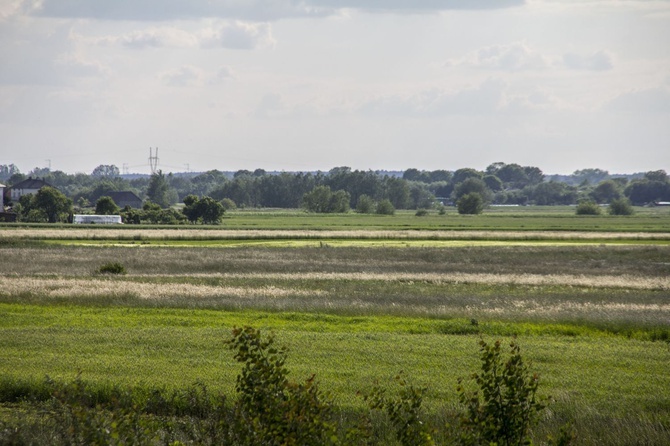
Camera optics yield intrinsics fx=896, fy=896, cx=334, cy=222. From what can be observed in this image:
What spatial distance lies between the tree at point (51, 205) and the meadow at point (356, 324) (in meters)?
77.8

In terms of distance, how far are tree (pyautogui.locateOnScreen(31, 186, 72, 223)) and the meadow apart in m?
77.8

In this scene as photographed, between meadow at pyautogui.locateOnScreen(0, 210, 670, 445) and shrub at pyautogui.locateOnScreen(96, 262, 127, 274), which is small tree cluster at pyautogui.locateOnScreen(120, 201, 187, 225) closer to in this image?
meadow at pyautogui.locateOnScreen(0, 210, 670, 445)

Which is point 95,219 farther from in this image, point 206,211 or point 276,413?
point 276,413

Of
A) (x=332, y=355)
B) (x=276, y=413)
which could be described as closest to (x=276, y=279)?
(x=332, y=355)

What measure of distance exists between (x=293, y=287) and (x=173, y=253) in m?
25.1

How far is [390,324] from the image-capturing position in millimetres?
28766

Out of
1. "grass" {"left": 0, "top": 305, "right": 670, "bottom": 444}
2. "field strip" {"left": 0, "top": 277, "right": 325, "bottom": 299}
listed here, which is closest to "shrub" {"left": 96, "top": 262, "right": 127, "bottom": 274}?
"field strip" {"left": 0, "top": 277, "right": 325, "bottom": 299}

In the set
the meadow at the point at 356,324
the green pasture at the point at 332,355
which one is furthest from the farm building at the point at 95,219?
the green pasture at the point at 332,355

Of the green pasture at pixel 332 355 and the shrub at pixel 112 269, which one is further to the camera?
the shrub at pixel 112 269

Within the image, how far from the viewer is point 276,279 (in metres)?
45.2

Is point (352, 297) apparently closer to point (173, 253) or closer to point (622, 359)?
point (622, 359)

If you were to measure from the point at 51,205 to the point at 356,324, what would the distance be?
380ft

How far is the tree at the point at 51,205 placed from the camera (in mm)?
136000

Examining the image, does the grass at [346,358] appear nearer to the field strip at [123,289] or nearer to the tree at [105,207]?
the field strip at [123,289]
